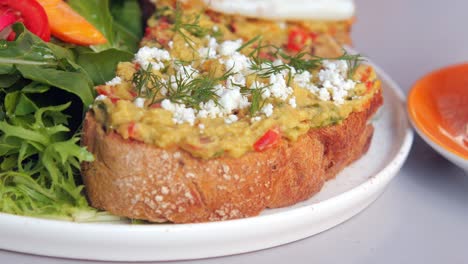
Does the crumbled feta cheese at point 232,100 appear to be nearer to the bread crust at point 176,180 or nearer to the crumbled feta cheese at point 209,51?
the bread crust at point 176,180

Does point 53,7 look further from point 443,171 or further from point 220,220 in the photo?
point 443,171

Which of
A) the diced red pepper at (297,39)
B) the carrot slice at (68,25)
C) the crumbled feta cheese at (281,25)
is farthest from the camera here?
the crumbled feta cheese at (281,25)

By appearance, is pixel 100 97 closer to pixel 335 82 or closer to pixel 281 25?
pixel 335 82

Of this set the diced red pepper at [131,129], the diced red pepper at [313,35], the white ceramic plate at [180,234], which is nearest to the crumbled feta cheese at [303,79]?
the white ceramic plate at [180,234]

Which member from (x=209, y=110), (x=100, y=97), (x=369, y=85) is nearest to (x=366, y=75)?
(x=369, y=85)

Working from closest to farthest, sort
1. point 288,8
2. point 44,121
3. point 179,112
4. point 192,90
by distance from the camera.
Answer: point 179,112 < point 192,90 < point 44,121 < point 288,8

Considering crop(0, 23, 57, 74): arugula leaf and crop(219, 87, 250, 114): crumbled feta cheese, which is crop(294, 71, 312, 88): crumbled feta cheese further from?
crop(0, 23, 57, 74): arugula leaf

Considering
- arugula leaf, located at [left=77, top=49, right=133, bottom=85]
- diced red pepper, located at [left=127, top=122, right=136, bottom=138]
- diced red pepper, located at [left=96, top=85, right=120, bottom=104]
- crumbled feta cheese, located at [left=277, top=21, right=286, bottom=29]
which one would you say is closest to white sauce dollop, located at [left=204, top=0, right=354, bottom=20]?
crumbled feta cheese, located at [left=277, top=21, right=286, bottom=29]
